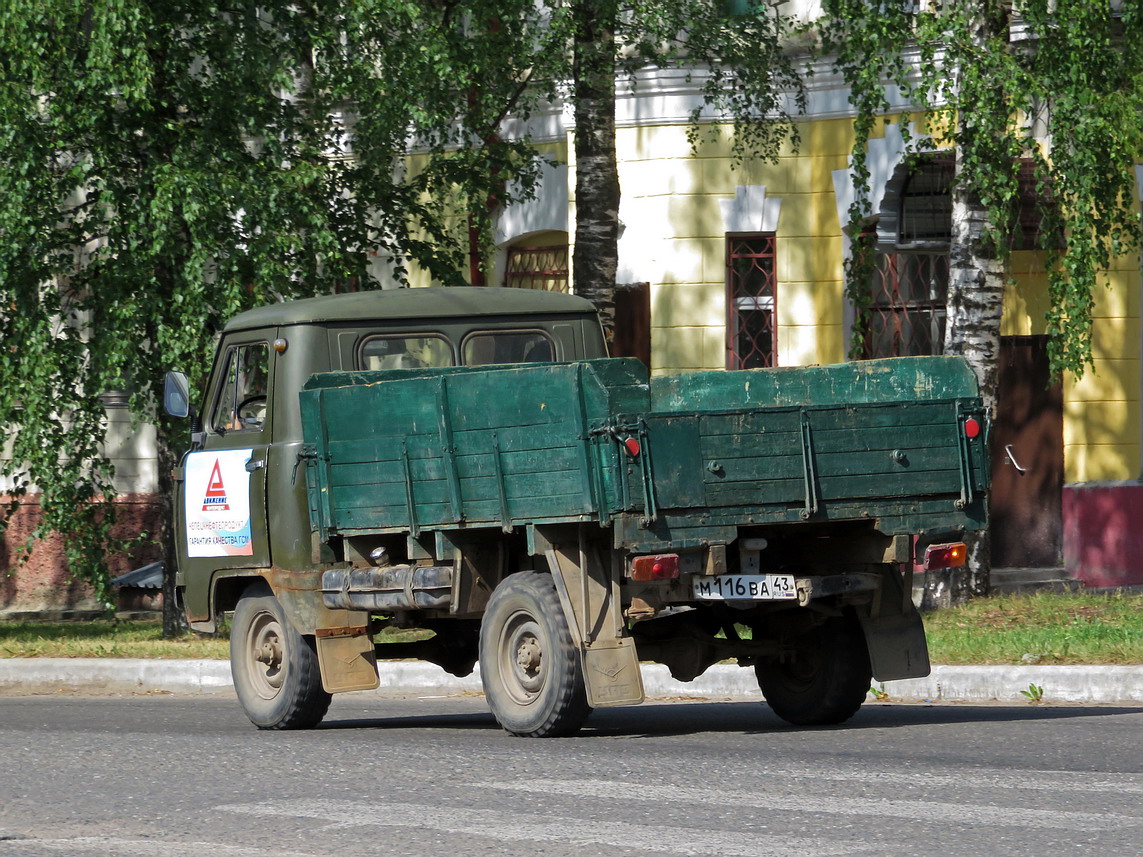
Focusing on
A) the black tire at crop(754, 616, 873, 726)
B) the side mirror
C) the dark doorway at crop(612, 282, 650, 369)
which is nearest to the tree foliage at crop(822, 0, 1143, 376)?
the dark doorway at crop(612, 282, 650, 369)

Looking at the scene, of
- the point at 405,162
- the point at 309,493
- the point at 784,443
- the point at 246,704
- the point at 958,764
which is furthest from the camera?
the point at 405,162

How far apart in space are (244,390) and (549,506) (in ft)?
9.42

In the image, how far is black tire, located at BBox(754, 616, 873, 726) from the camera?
414 inches

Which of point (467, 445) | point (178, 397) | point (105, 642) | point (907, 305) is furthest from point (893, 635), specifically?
point (907, 305)

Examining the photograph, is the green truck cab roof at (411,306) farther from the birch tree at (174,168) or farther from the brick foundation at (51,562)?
the brick foundation at (51,562)

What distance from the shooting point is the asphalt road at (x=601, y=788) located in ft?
22.0

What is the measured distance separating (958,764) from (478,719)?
4.20 meters

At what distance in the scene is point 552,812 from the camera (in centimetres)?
733

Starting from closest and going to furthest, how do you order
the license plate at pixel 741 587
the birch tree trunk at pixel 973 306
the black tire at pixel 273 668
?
the license plate at pixel 741 587 < the black tire at pixel 273 668 < the birch tree trunk at pixel 973 306

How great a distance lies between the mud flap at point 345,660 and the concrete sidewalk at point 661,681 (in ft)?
9.39

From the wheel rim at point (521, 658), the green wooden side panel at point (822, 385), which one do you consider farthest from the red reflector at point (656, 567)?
the green wooden side panel at point (822, 385)

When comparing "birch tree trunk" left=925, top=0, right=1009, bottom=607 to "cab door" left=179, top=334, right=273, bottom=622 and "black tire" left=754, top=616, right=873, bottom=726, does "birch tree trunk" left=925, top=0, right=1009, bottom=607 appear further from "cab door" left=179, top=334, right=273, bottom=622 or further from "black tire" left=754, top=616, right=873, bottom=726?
"cab door" left=179, top=334, right=273, bottom=622

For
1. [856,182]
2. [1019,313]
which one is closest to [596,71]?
[856,182]

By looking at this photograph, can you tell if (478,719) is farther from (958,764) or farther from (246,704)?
(958,764)
